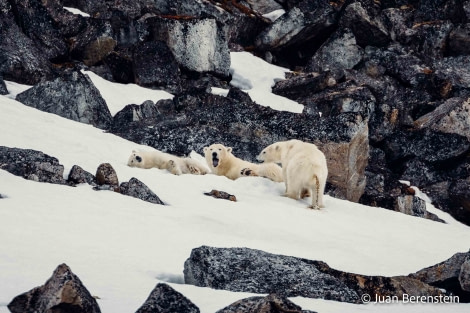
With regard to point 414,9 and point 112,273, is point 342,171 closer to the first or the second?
point 112,273

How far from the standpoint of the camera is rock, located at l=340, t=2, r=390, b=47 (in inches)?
1609

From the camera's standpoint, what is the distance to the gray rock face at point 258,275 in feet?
24.6

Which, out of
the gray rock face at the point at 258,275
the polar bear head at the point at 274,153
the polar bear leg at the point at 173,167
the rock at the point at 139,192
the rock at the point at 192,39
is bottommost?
the gray rock face at the point at 258,275

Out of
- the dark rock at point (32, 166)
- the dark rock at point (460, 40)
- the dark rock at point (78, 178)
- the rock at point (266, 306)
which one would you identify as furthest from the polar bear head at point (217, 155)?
the dark rock at point (460, 40)

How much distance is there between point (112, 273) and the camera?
24.3ft

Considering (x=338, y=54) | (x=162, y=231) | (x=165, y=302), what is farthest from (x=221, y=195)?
(x=338, y=54)

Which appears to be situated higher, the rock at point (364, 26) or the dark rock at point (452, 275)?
the rock at point (364, 26)

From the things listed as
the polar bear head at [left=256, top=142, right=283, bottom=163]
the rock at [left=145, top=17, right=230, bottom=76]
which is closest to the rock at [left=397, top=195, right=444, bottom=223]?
the polar bear head at [left=256, top=142, right=283, bottom=163]

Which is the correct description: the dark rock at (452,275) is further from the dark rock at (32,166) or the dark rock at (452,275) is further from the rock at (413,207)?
the rock at (413,207)

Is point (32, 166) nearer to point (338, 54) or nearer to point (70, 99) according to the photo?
point (70, 99)

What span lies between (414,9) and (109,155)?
3292 cm

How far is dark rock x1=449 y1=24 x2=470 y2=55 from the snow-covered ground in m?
27.7

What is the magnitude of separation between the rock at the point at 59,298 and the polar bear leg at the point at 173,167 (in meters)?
11.1

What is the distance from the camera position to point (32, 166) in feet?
40.9
